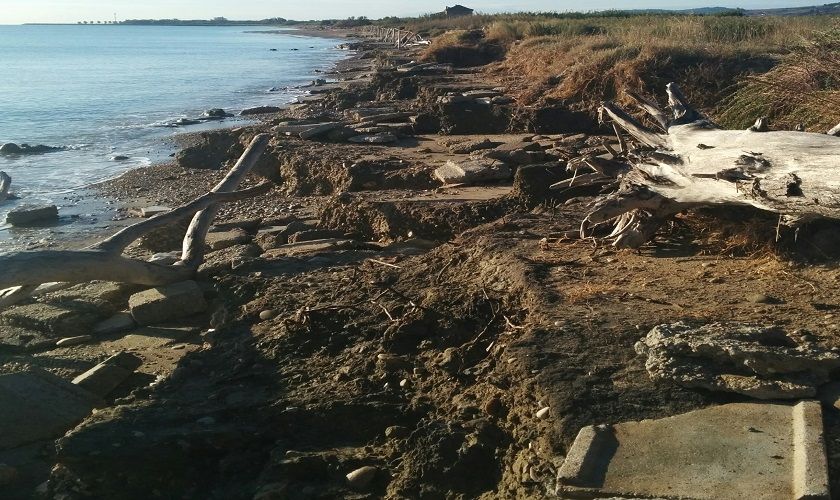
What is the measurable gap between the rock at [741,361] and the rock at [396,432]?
1.19m

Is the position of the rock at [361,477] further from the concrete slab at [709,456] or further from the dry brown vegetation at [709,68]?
the dry brown vegetation at [709,68]

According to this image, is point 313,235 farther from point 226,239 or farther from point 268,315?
point 268,315

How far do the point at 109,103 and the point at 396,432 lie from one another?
25.0 meters

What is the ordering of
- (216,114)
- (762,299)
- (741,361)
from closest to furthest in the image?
1. (741,361)
2. (762,299)
3. (216,114)

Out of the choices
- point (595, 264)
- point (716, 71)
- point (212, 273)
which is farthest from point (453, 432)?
point (716, 71)

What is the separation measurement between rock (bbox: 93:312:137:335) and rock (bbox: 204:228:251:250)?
70.2 inches

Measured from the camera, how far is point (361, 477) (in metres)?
3.96

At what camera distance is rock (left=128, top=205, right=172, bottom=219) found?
10844 mm

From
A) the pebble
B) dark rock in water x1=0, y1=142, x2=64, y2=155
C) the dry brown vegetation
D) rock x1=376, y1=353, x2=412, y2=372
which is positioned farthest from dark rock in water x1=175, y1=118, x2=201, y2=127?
rock x1=376, y1=353, x2=412, y2=372

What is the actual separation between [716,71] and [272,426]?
10.3 meters

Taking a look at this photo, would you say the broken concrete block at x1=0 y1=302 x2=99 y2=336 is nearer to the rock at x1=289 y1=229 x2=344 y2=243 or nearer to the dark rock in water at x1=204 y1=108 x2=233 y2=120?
the rock at x1=289 y1=229 x2=344 y2=243

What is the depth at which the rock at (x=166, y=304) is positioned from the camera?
21.8 feet

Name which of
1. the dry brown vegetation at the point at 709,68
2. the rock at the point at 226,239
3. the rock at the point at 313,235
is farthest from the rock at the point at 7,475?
the dry brown vegetation at the point at 709,68

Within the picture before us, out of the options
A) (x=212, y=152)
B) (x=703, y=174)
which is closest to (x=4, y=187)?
(x=212, y=152)
